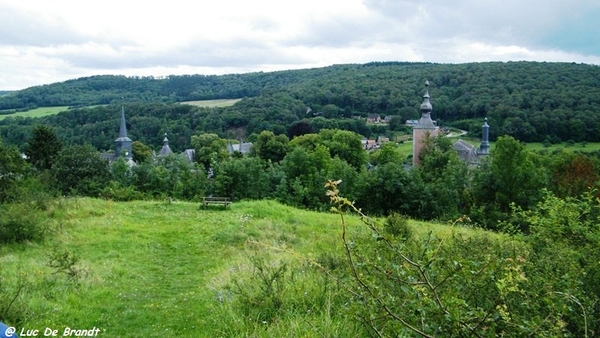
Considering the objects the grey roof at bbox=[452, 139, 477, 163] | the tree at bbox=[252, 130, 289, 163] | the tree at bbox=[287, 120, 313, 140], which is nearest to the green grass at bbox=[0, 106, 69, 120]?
the tree at bbox=[287, 120, 313, 140]

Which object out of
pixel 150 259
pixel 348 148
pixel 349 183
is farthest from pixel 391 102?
pixel 150 259

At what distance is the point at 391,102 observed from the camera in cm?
9412

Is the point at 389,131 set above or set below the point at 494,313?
below

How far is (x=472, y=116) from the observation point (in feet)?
271

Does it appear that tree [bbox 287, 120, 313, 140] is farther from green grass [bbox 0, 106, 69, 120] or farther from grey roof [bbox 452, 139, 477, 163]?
green grass [bbox 0, 106, 69, 120]

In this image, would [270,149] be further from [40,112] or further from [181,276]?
[40,112]

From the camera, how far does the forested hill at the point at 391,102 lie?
67500mm

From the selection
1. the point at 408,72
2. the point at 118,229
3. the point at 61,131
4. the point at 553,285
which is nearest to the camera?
the point at 553,285

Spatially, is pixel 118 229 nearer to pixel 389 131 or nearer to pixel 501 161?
pixel 501 161

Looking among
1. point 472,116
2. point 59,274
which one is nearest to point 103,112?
point 472,116

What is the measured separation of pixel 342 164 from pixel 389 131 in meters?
53.4

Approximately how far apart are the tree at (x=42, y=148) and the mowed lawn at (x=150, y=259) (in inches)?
762

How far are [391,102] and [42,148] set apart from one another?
2736 inches

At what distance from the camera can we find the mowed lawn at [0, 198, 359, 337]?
295 inches
